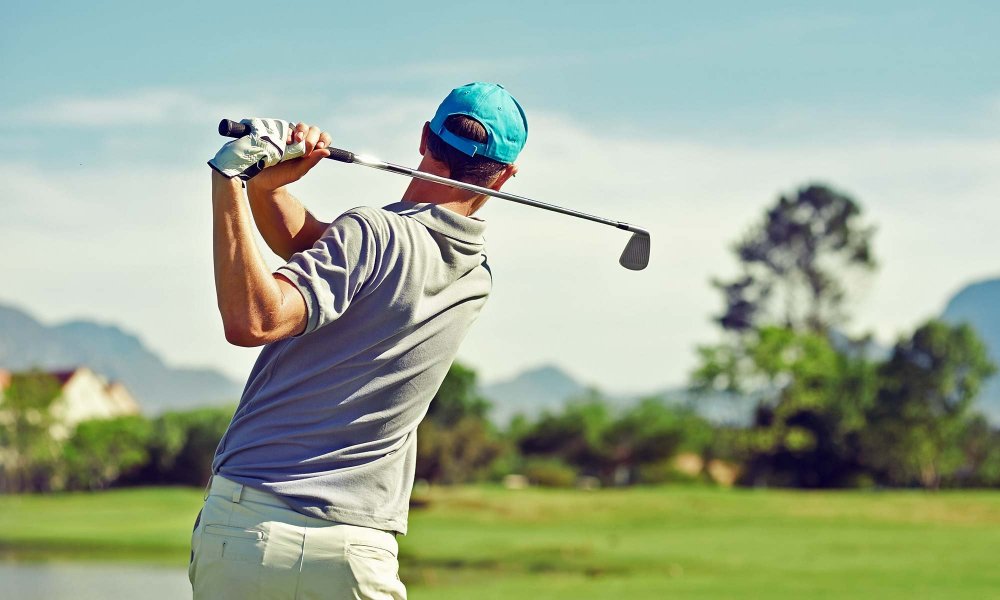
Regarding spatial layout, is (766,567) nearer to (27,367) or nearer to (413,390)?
(413,390)

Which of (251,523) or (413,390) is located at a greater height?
(413,390)

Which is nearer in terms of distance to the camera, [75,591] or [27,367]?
[75,591]

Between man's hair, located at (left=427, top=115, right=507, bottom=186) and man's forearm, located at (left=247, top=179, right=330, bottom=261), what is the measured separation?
0.94ft

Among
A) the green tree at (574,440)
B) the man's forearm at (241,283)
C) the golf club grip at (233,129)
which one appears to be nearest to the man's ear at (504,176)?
the golf club grip at (233,129)

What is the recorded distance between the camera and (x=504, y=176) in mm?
2592

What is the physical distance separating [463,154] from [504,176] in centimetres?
12

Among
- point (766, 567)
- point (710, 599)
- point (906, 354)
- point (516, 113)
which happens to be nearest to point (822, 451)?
point (906, 354)

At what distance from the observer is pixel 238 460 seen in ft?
7.50

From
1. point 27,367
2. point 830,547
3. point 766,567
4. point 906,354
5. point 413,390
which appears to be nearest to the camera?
point 413,390

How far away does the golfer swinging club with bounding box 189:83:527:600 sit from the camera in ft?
7.06

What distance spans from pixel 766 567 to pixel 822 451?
117ft

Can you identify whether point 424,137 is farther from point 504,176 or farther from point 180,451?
point 180,451

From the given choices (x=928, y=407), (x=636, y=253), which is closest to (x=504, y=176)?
(x=636, y=253)

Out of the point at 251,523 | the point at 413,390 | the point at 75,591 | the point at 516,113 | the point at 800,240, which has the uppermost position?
the point at 800,240
